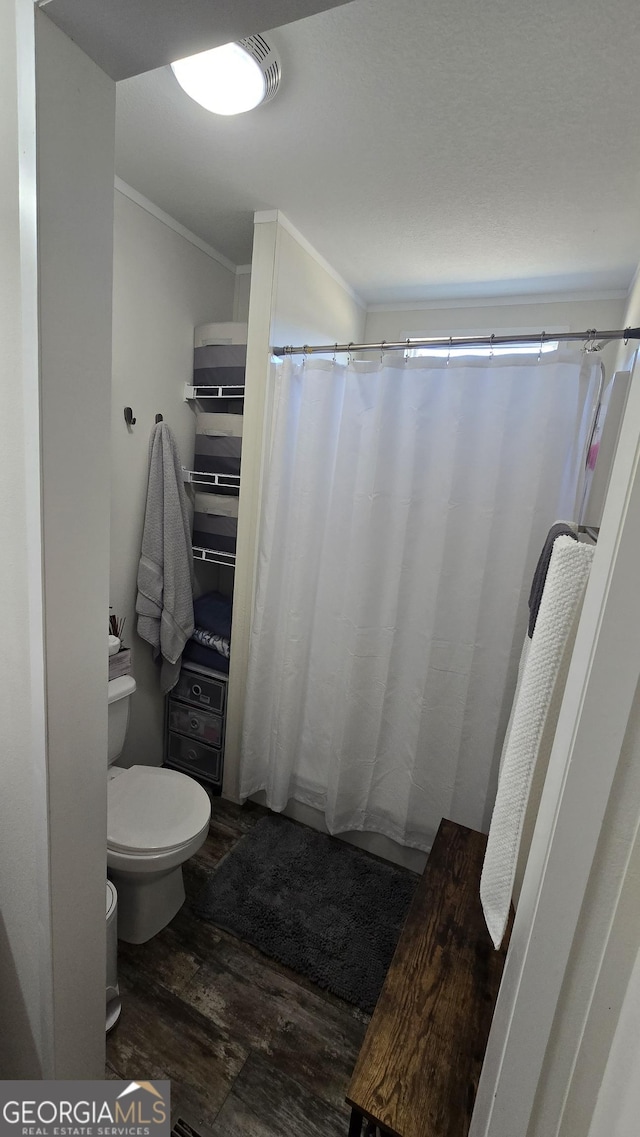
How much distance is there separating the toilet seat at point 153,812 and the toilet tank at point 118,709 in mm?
109

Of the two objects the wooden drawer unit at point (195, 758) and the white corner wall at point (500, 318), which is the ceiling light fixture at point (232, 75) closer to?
the white corner wall at point (500, 318)

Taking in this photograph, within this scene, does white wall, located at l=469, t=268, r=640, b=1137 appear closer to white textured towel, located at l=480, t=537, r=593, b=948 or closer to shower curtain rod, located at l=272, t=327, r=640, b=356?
white textured towel, located at l=480, t=537, r=593, b=948

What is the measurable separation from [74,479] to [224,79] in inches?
42.0

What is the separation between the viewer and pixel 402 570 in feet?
5.73

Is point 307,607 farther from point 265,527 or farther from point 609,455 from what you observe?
point 609,455

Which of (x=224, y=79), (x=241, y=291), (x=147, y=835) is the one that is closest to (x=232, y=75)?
(x=224, y=79)

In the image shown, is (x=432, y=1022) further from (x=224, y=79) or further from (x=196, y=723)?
(x=224, y=79)

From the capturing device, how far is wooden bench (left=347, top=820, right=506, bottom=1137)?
0.82 metres

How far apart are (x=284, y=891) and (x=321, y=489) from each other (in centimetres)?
154

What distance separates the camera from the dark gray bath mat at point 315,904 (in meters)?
1.49

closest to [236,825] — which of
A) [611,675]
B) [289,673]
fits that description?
[289,673]

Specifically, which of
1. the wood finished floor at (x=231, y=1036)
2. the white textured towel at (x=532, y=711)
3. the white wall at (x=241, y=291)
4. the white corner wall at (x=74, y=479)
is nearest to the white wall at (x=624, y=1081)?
the white textured towel at (x=532, y=711)

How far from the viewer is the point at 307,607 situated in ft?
6.39

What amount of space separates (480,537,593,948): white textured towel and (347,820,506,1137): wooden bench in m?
0.39
